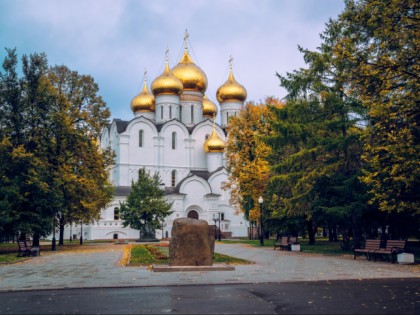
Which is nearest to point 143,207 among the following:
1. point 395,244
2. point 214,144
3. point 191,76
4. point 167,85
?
point 214,144

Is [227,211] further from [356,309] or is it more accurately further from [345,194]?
[356,309]

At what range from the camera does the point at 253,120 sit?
35.7m

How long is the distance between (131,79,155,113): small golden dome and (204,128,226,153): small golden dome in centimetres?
940

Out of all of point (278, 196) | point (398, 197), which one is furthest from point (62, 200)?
point (398, 197)

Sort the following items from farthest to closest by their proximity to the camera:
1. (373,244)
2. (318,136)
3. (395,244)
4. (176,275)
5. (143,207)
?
(143,207) → (318,136) → (373,244) → (395,244) → (176,275)

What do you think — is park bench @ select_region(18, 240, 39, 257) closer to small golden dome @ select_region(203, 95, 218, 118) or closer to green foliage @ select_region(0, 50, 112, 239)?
green foliage @ select_region(0, 50, 112, 239)

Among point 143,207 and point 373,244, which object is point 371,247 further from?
point 143,207

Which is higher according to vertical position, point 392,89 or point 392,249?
point 392,89

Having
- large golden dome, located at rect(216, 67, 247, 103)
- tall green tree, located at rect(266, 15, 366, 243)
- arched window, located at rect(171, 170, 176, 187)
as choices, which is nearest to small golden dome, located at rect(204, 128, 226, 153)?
arched window, located at rect(171, 170, 176, 187)

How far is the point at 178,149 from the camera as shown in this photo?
57.4m

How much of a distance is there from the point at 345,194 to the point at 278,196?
22.4ft

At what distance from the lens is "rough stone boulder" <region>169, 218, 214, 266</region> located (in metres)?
13.9

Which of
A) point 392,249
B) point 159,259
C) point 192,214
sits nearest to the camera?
point 392,249

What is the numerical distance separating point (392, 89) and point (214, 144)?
41.1 m
